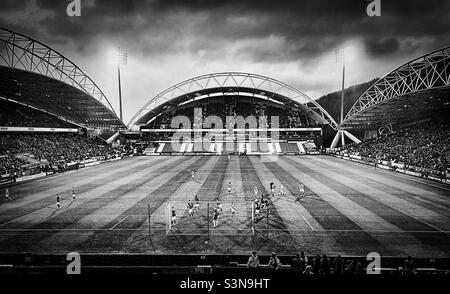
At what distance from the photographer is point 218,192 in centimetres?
2669

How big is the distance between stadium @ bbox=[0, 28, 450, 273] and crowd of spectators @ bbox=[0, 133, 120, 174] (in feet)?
1.24

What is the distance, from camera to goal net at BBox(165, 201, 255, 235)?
1648 centimetres

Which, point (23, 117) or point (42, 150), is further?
point (23, 117)

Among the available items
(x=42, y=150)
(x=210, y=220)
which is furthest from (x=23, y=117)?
(x=210, y=220)

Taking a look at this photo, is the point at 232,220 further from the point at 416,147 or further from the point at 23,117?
the point at 23,117

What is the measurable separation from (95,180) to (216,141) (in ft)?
163

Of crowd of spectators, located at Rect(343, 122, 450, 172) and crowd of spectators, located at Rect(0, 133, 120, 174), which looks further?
crowd of spectators, located at Rect(0, 133, 120, 174)

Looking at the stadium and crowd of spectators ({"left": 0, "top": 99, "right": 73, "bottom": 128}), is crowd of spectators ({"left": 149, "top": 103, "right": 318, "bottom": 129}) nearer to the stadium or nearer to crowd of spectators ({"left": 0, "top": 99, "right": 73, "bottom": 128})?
the stadium

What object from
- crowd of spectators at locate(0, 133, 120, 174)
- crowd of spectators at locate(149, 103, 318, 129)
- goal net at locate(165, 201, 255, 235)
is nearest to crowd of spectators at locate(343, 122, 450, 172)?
crowd of spectators at locate(149, 103, 318, 129)

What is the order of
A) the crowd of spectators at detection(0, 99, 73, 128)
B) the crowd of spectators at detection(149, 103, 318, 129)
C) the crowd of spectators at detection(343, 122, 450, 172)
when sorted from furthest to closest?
the crowd of spectators at detection(149, 103, 318, 129), the crowd of spectators at detection(0, 99, 73, 128), the crowd of spectators at detection(343, 122, 450, 172)

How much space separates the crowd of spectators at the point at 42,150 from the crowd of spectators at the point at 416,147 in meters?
55.7

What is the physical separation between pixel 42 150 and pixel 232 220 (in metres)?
48.5

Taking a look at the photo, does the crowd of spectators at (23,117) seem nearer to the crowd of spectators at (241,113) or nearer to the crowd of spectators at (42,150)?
the crowd of spectators at (42,150)
